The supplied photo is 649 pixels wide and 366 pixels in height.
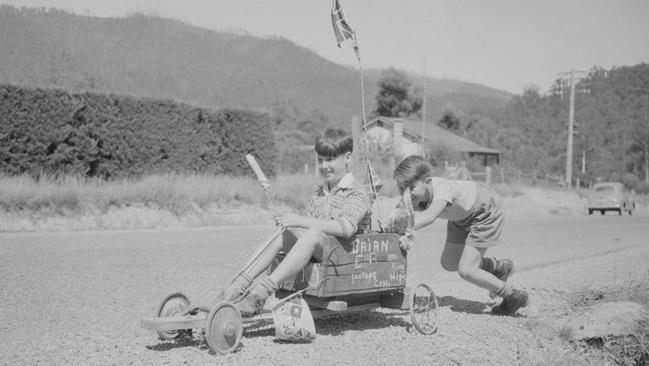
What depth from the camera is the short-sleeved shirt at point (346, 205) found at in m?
5.66

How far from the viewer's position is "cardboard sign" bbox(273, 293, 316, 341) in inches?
207

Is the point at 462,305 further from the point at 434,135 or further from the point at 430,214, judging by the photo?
the point at 434,135

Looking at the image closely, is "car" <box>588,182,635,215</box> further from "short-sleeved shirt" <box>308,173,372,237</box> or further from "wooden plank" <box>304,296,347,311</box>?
"wooden plank" <box>304,296,347,311</box>

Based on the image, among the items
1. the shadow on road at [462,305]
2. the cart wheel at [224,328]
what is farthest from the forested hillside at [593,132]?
the cart wheel at [224,328]

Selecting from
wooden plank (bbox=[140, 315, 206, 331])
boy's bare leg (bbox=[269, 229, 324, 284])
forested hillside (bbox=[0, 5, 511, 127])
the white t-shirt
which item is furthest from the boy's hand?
forested hillside (bbox=[0, 5, 511, 127])

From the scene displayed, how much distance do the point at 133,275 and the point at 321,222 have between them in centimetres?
411

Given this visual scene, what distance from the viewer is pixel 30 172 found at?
58.0ft

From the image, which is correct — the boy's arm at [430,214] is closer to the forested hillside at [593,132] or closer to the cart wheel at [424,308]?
the cart wheel at [424,308]

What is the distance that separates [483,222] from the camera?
6828mm

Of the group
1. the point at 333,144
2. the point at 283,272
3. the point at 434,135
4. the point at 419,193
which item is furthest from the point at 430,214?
the point at 434,135

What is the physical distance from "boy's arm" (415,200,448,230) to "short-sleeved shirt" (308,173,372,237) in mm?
426

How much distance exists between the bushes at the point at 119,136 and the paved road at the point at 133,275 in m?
5.29

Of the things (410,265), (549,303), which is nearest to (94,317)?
(549,303)

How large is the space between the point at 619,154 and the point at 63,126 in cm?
9666
